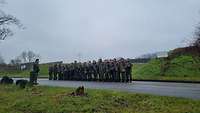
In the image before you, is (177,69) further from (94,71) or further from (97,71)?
(94,71)

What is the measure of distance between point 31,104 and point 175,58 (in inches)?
932

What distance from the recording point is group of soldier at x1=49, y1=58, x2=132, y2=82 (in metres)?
31.9

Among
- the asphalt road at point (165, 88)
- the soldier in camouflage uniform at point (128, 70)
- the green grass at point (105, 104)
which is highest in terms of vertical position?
the soldier in camouflage uniform at point (128, 70)

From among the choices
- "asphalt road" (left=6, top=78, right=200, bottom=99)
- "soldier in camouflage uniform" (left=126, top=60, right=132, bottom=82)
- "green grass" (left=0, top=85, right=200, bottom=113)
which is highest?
"soldier in camouflage uniform" (left=126, top=60, right=132, bottom=82)

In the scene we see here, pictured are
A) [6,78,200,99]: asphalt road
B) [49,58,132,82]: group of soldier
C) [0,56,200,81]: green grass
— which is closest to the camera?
[6,78,200,99]: asphalt road

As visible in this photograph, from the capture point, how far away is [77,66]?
39281 mm

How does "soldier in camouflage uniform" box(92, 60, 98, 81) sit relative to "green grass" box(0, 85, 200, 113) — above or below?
above

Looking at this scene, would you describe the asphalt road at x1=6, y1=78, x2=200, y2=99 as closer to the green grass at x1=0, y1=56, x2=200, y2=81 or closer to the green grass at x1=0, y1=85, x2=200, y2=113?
the green grass at x1=0, y1=85, x2=200, y2=113

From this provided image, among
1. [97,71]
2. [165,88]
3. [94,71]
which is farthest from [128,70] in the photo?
[165,88]

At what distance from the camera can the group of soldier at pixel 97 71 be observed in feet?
105

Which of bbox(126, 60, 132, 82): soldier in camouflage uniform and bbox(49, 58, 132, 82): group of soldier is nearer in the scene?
bbox(126, 60, 132, 82): soldier in camouflage uniform

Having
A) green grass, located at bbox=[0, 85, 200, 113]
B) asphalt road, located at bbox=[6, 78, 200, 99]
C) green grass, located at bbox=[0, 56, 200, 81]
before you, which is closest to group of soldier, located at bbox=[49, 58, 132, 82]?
green grass, located at bbox=[0, 56, 200, 81]

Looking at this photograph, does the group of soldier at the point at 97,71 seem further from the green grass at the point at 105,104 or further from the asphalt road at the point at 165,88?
the green grass at the point at 105,104

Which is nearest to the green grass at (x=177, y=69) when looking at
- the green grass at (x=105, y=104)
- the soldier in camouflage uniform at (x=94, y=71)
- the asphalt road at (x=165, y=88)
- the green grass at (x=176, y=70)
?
the green grass at (x=176, y=70)
